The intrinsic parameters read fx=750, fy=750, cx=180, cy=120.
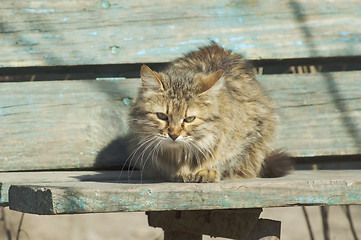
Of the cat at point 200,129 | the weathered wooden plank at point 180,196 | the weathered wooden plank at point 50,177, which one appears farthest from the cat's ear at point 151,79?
the weathered wooden plank at point 180,196

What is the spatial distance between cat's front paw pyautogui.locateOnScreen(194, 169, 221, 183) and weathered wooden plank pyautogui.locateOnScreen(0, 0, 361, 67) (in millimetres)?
1134

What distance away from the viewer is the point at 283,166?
3799 mm

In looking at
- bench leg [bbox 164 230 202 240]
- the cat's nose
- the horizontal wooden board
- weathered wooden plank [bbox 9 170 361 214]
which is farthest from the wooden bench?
weathered wooden plank [bbox 9 170 361 214]

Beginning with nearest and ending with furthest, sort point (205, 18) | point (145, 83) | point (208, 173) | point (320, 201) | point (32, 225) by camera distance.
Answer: point (320, 201) < point (208, 173) < point (145, 83) < point (205, 18) < point (32, 225)

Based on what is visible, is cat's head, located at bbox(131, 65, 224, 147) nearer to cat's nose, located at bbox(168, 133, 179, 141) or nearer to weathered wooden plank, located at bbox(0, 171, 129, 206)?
cat's nose, located at bbox(168, 133, 179, 141)

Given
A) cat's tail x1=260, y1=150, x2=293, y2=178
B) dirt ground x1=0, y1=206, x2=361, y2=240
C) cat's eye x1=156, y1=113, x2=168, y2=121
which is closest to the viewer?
cat's eye x1=156, y1=113, x2=168, y2=121

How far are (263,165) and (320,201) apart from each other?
89 cm

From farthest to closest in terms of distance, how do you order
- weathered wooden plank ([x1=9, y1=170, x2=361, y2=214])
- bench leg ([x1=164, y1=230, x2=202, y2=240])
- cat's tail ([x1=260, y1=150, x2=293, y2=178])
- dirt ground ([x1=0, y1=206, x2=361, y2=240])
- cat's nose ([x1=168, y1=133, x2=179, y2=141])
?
dirt ground ([x1=0, y1=206, x2=361, y2=240]), bench leg ([x1=164, y1=230, x2=202, y2=240]), cat's tail ([x1=260, y1=150, x2=293, y2=178]), cat's nose ([x1=168, y1=133, x2=179, y2=141]), weathered wooden plank ([x1=9, y1=170, x2=361, y2=214])

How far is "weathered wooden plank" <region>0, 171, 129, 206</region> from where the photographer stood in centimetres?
322

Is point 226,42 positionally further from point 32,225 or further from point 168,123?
point 32,225

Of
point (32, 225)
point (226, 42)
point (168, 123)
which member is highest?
point (226, 42)

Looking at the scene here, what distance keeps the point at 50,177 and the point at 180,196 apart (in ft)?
3.40

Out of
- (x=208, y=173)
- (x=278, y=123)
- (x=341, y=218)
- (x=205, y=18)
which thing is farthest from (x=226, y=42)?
(x=341, y=218)

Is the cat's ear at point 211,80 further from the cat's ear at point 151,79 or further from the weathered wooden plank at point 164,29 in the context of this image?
the weathered wooden plank at point 164,29
